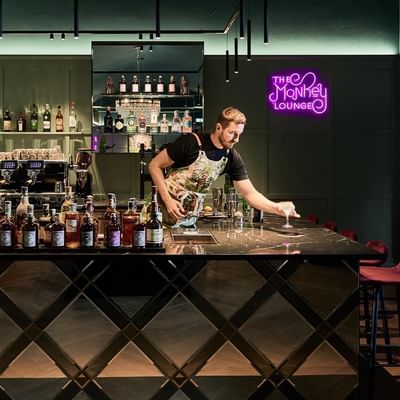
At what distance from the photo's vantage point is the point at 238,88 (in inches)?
305

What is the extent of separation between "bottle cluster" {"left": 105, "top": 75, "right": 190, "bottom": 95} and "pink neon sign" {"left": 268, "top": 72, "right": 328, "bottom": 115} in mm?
1121

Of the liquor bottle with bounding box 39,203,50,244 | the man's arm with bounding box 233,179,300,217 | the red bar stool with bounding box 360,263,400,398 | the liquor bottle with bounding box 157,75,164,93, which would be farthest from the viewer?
the liquor bottle with bounding box 157,75,164,93

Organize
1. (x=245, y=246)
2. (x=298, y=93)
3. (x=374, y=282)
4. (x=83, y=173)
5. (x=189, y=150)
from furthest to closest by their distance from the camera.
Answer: (x=298, y=93) → (x=83, y=173) → (x=189, y=150) → (x=374, y=282) → (x=245, y=246)

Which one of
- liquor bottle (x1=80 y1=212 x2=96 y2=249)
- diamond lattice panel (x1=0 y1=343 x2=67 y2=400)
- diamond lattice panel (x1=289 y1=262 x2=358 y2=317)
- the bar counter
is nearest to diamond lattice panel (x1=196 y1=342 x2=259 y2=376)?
the bar counter

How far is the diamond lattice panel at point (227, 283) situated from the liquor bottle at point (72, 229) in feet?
1.97

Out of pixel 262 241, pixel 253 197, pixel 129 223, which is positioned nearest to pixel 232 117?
pixel 253 197

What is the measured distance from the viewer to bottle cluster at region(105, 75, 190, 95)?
7.43 meters

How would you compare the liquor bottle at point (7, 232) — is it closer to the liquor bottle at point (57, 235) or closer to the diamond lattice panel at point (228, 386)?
the liquor bottle at point (57, 235)

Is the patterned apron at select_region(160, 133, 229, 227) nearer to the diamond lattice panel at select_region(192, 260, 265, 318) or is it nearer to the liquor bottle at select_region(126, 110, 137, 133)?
the diamond lattice panel at select_region(192, 260, 265, 318)

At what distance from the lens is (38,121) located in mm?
7605

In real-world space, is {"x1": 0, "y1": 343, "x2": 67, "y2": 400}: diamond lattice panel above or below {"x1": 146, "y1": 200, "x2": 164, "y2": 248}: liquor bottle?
below

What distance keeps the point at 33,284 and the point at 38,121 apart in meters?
4.93

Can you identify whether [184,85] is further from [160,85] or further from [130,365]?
[130,365]

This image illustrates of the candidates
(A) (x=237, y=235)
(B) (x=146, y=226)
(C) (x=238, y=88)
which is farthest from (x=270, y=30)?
(B) (x=146, y=226)
